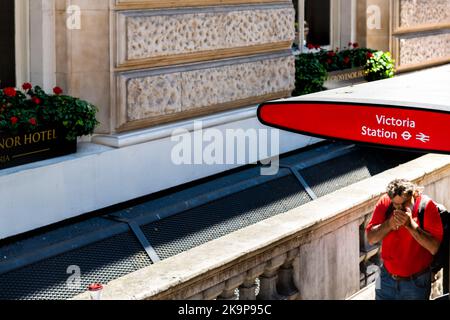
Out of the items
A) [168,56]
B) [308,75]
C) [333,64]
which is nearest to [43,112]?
[168,56]

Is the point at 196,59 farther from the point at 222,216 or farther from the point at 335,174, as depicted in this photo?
the point at 335,174

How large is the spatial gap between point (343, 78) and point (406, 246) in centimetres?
551

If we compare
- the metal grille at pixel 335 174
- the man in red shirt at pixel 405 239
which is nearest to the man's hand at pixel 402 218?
the man in red shirt at pixel 405 239

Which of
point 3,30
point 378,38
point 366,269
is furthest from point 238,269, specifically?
point 378,38

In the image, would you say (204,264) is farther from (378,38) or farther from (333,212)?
(378,38)

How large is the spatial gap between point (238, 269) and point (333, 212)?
4.31ft

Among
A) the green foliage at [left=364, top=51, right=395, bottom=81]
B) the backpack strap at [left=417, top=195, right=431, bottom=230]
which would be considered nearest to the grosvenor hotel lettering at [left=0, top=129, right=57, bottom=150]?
the backpack strap at [left=417, top=195, right=431, bottom=230]

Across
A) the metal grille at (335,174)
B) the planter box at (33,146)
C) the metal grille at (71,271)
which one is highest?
the planter box at (33,146)

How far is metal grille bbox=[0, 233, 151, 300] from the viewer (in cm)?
697

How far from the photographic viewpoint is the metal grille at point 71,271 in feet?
22.9

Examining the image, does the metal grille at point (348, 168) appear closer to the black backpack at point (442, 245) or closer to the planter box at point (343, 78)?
the planter box at point (343, 78)

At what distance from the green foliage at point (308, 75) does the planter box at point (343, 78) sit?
0.41 meters

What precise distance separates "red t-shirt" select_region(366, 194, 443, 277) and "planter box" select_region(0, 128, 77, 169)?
2872 mm

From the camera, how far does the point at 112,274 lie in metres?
7.58
